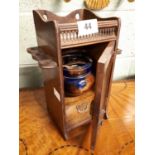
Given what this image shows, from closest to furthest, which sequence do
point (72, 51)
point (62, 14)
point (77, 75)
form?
point (77, 75) → point (72, 51) → point (62, 14)

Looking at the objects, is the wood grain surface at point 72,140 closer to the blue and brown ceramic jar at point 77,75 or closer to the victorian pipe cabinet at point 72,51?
the victorian pipe cabinet at point 72,51

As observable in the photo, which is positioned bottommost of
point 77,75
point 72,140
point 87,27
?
point 72,140

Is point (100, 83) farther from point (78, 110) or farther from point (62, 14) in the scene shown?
point (62, 14)

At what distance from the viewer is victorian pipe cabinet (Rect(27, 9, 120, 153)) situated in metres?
0.65

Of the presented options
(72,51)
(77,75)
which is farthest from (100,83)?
(72,51)

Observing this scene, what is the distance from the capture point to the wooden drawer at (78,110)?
0.90 m

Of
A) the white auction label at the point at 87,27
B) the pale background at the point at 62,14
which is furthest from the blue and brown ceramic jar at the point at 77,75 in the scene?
the pale background at the point at 62,14

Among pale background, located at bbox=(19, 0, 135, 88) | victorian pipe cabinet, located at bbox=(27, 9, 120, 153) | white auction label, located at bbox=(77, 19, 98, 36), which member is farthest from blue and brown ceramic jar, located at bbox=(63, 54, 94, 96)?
pale background, located at bbox=(19, 0, 135, 88)

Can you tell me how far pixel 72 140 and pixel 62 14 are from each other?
0.67 meters

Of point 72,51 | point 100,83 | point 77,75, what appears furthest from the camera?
point 72,51

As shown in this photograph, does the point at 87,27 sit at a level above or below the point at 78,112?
above

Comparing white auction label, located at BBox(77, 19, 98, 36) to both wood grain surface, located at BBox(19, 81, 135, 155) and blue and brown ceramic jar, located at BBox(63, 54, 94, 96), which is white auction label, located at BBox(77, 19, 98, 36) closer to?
blue and brown ceramic jar, located at BBox(63, 54, 94, 96)

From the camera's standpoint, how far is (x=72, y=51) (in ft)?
3.03

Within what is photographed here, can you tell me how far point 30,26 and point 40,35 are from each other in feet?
0.95
